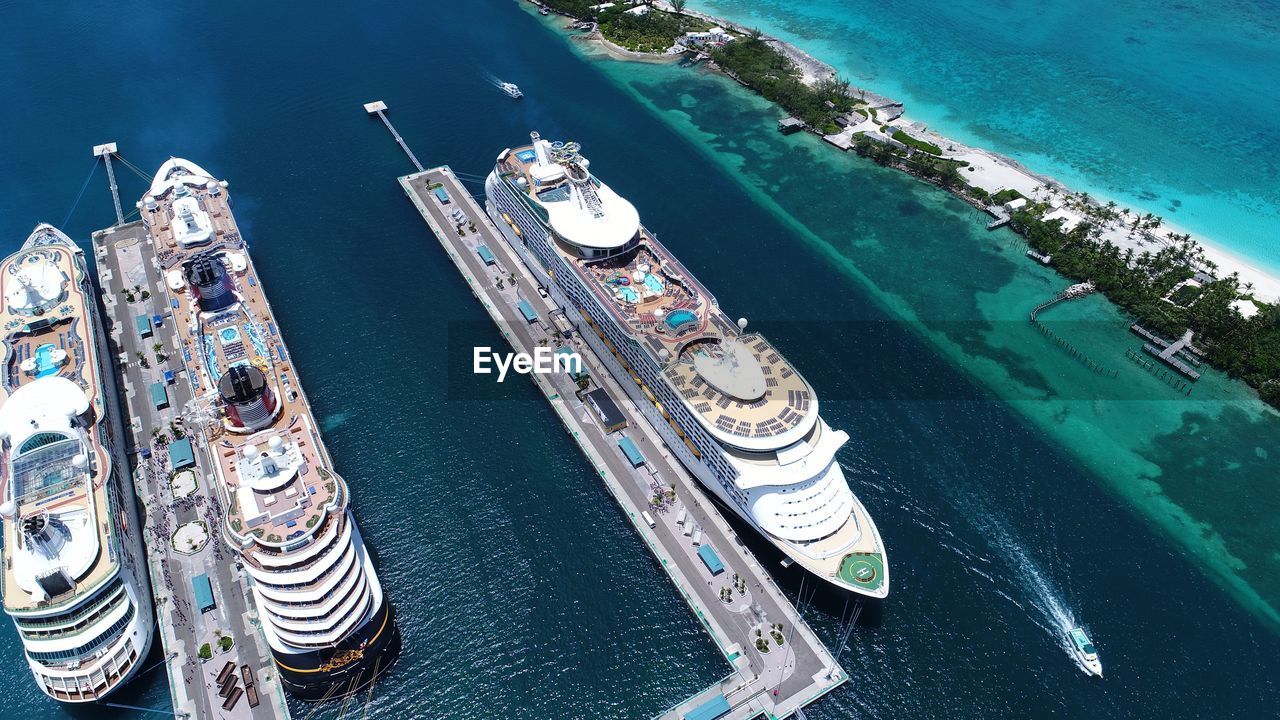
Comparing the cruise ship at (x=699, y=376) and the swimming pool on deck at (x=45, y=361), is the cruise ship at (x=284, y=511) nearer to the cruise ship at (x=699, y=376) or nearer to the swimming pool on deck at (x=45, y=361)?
the swimming pool on deck at (x=45, y=361)

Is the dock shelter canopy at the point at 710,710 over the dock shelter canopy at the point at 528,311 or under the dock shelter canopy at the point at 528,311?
under

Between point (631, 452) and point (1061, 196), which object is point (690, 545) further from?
point (1061, 196)

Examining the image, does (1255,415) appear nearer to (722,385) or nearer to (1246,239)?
(1246,239)

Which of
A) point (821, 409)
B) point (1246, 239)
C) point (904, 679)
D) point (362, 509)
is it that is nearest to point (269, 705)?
point (362, 509)

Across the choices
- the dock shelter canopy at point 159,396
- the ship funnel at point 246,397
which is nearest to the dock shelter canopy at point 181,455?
the dock shelter canopy at point 159,396

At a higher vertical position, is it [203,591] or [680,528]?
[680,528]

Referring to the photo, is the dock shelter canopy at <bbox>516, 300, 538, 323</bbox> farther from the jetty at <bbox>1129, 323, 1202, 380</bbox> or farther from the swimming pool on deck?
the jetty at <bbox>1129, 323, 1202, 380</bbox>

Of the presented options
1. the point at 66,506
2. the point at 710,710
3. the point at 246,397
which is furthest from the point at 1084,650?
the point at 66,506

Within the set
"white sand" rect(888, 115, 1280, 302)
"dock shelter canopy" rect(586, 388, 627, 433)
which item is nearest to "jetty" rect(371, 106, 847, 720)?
"dock shelter canopy" rect(586, 388, 627, 433)
